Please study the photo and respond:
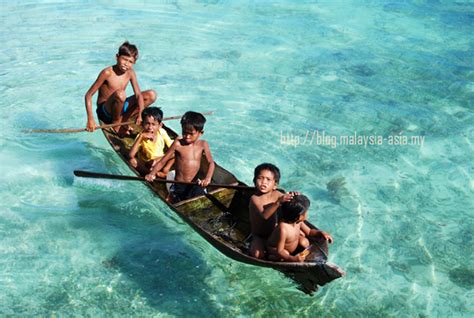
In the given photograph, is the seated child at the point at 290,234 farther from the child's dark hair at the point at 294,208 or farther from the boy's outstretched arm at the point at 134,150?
the boy's outstretched arm at the point at 134,150

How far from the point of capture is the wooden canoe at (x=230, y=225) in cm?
486

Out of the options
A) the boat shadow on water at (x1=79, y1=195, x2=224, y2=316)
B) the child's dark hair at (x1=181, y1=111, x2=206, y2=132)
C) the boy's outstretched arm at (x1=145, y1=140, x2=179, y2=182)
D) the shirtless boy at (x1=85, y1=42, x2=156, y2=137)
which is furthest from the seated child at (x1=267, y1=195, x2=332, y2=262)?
the shirtless boy at (x1=85, y1=42, x2=156, y2=137)

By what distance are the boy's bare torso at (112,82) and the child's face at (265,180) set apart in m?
3.54

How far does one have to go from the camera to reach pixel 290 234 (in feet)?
16.2

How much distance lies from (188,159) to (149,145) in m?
0.77

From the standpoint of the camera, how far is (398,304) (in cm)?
568

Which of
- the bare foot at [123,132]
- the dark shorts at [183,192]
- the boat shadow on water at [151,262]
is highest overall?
the bare foot at [123,132]

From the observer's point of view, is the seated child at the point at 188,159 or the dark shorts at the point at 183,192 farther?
the dark shorts at the point at 183,192

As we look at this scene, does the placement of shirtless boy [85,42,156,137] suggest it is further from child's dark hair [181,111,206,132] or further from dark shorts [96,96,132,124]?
child's dark hair [181,111,206,132]

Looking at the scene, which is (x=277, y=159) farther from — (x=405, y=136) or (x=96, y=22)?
(x=96, y=22)

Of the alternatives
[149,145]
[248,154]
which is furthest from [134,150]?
[248,154]

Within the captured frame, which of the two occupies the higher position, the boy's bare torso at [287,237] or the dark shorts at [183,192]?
the boy's bare torso at [287,237]

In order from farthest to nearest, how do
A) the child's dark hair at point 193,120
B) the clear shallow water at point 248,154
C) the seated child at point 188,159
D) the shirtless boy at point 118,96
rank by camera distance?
the shirtless boy at point 118,96
the seated child at point 188,159
the child's dark hair at point 193,120
the clear shallow water at point 248,154

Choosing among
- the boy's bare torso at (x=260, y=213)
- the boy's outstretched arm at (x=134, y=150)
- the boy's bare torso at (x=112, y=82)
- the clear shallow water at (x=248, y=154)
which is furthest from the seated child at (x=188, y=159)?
the boy's bare torso at (x=112, y=82)
